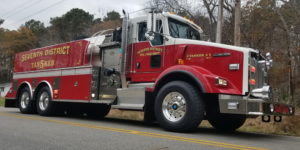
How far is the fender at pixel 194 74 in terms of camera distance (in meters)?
7.35

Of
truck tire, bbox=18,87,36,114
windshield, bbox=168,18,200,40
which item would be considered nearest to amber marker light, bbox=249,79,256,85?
windshield, bbox=168,18,200,40

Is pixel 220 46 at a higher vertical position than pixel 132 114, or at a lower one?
higher

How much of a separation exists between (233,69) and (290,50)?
56.8 feet

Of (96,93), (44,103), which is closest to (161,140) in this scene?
(96,93)

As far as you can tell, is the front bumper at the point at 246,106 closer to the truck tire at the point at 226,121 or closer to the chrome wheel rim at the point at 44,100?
the truck tire at the point at 226,121

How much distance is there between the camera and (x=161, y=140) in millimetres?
6469

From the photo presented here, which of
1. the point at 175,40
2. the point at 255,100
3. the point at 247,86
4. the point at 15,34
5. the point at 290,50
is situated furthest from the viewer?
the point at 15,34

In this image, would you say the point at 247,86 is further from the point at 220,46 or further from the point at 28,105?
the point at 28,105

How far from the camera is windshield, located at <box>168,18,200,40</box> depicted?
907 cm

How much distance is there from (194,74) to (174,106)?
2.94 feet

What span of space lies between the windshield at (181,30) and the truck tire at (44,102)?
5373mm

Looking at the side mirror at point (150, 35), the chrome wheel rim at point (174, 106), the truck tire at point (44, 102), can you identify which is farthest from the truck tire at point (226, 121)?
the truck tire at point (44, 102)

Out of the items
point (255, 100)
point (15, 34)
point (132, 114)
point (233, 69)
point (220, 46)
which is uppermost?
point (15, 34)

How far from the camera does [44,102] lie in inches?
489
